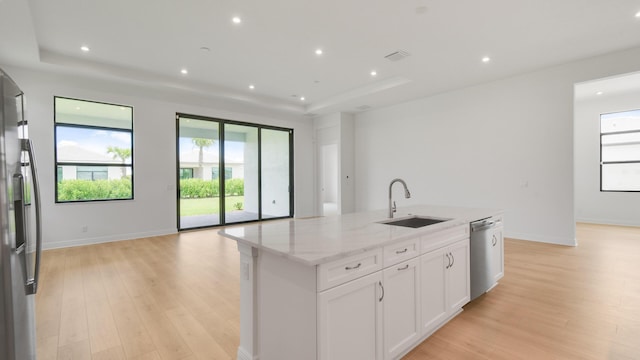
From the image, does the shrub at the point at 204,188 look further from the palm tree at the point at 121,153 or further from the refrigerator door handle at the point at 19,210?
the refrigerator door handle at the point at 19,210

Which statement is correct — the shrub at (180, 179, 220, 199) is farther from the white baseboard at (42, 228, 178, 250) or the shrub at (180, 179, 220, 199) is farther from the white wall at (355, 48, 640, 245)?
the white wall at (355, 48, 640, 245)

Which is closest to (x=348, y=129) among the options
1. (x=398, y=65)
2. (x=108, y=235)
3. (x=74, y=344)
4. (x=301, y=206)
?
(x=301, y=206)

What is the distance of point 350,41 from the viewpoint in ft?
13.6

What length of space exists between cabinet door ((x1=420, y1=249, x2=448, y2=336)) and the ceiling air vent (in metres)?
3.39

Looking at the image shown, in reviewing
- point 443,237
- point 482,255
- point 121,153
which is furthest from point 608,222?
point 121,153

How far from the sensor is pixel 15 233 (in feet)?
4.36

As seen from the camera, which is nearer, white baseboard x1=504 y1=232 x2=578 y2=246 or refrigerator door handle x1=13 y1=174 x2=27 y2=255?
refrigerator door handle x1=13 y1=174 x2=27 y2=255

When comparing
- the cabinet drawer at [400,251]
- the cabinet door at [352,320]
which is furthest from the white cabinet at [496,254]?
the cabinet door at [352,320]

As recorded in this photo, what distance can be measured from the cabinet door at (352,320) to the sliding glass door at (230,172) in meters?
5.88

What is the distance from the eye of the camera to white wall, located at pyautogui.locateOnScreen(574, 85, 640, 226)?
6.60 meters

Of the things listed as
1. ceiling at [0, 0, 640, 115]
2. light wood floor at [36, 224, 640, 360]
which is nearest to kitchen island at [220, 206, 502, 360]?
light wood floor at [36, 224, 640, 360]

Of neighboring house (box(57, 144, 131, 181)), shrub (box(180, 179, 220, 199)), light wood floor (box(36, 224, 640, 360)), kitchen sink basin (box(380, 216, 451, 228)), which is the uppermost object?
neighboring house (box(57, 144, 131, 181))

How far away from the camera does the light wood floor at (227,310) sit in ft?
6.86

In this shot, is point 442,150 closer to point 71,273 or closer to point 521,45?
point 521,45
